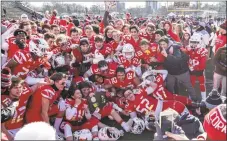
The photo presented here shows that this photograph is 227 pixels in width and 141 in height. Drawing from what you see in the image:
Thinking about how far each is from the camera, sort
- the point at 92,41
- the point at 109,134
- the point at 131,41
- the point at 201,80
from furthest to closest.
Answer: the point at 131,41 < the point at 92,41 < the point at 201,80 < the point at 109,134

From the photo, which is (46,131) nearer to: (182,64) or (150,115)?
(150,115)

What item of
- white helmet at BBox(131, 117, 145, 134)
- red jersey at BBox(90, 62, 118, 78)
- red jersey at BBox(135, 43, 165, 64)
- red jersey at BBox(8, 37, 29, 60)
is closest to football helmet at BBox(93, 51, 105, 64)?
red jersey at BBox(90, 62, 118, 78)

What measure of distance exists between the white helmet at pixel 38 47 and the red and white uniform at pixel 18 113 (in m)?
0.76

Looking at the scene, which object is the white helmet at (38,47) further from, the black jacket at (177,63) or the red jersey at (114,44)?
the black jacket at (177,63)

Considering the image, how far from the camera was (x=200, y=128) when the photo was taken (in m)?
2.56

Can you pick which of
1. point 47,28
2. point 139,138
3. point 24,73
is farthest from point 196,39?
point 47,28

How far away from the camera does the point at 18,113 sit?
11.2ft

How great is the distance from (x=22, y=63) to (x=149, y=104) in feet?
5.75

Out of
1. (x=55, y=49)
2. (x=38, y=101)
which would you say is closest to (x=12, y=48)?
(x=55, y=49)

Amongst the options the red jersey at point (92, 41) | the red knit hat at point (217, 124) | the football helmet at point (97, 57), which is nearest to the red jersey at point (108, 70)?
the football helmet at point (97, 57)

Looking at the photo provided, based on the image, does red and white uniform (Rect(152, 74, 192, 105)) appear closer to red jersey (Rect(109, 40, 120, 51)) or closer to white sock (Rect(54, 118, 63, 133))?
red jersey (Rect(109, 40, 120, 51))

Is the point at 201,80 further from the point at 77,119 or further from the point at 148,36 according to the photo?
the point at 77,119

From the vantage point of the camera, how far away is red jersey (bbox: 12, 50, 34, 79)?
4.05 m

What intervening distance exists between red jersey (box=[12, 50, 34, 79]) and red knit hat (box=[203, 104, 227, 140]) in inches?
105
